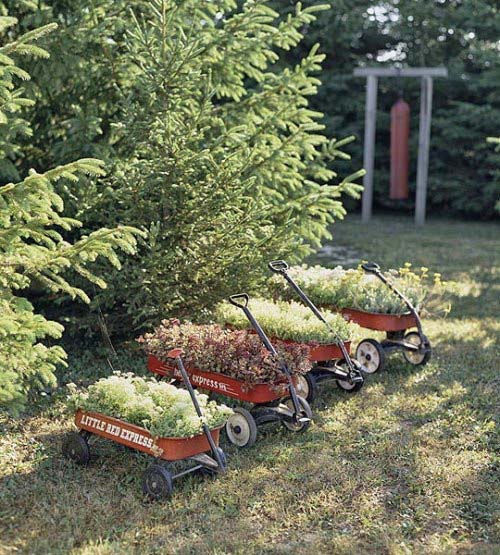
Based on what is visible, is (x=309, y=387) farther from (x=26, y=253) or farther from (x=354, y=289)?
(x=26, y=253)

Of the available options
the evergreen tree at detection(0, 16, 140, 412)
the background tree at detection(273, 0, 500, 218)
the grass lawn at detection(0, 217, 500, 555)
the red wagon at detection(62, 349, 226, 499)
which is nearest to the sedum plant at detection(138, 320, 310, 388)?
the grass lawn at detection(0, 217, 500, 555)

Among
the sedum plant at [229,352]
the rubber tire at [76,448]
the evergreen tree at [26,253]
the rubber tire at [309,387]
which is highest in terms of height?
the evergreen tree at [26,253]

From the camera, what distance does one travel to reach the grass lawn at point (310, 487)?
355cm

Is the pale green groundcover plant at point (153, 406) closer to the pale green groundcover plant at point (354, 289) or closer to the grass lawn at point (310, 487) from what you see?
the grass lawn at point (310, 487)

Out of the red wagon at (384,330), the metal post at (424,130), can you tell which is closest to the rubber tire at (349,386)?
the red wagon at (384,330)

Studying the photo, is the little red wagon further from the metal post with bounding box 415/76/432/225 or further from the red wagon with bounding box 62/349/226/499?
the metal post with bounding box 415/76/432/225

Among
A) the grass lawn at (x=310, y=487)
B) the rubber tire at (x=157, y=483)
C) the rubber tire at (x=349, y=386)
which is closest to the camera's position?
the grass lawn at (x=310, y=487)

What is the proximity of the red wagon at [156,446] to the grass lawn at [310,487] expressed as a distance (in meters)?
0.09

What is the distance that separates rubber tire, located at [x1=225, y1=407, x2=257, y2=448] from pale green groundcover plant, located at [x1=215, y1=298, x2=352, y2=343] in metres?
0.98

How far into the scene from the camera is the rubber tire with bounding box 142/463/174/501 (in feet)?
12.8

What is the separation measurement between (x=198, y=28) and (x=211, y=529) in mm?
4567

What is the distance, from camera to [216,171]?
5898 mm

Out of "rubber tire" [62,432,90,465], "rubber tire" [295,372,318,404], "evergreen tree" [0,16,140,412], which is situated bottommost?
"rubber tire" [295,372,318,404]

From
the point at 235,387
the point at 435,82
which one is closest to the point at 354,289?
the point at 235,387
